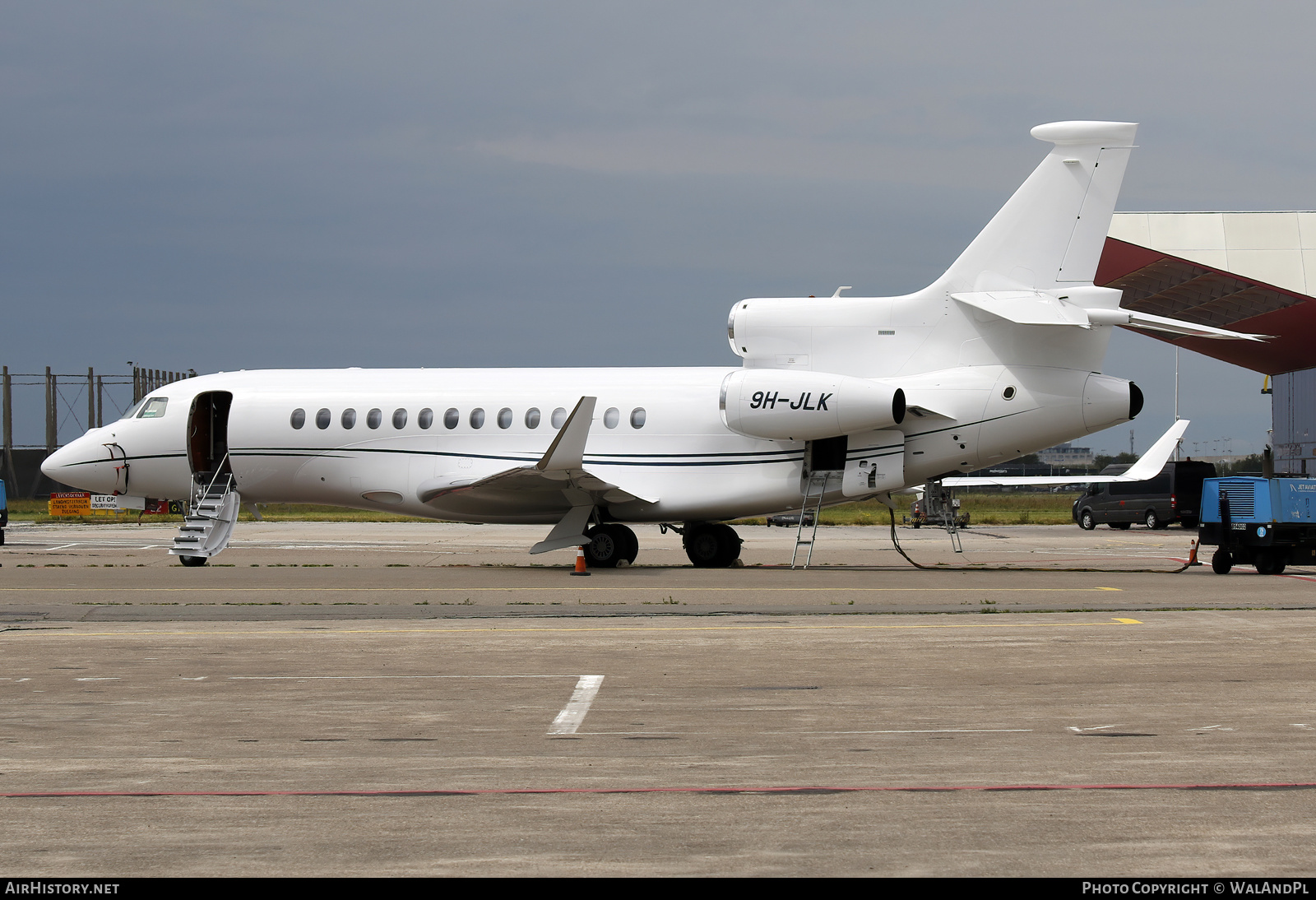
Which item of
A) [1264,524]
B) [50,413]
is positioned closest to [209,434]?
[1264,524]

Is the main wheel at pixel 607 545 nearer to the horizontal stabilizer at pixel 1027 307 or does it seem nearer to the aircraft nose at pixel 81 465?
the horizontal stabilizer at pixel 1027 307

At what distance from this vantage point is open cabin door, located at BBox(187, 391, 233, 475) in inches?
961

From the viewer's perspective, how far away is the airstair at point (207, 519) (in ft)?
74.3

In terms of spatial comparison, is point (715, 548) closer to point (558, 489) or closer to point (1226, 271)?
point (558, 489)

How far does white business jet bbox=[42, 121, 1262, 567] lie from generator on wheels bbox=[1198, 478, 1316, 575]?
227 cm

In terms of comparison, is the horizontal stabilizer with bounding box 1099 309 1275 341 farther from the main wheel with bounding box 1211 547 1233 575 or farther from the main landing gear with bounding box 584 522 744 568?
the main landing gear with bounding box 584 522 744 568

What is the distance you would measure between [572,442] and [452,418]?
3.84 meters

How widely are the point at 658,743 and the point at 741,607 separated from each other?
7.93 meters

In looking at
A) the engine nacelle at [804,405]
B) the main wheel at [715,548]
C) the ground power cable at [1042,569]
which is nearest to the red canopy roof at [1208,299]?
the ground power cable at [1042,569]

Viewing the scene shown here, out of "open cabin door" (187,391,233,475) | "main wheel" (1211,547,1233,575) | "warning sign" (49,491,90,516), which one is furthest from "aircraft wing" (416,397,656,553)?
"warning sign" (49,491,90,516)

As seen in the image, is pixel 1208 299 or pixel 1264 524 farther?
pixel 1208 299

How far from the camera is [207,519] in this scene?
77.4ft

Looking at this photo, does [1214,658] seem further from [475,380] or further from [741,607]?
[475,380]

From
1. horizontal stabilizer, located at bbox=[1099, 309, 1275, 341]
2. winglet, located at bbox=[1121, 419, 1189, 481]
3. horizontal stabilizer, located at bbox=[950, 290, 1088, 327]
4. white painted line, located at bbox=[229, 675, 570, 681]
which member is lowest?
winglet, located at bbox=[1121, 419, 1189, 481]
